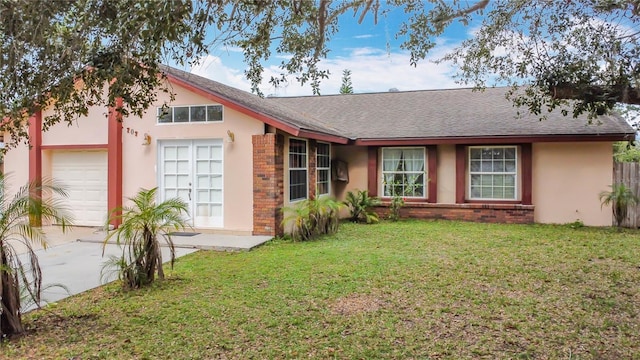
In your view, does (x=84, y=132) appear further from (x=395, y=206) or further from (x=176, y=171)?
(x=395, y=206)

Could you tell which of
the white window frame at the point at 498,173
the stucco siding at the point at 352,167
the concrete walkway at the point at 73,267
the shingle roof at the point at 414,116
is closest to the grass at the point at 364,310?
the concrete walkway at the point at 73,267

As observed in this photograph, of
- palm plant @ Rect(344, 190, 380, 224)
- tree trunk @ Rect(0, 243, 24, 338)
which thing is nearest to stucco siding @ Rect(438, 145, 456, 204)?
palm plant @ Rect(344, 190, 380, 224)

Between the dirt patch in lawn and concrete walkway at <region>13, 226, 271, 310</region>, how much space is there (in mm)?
3599

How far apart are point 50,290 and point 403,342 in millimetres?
4926

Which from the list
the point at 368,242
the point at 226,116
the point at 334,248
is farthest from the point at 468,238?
the point at 226,116

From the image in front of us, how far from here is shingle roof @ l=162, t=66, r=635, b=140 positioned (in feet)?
38.7

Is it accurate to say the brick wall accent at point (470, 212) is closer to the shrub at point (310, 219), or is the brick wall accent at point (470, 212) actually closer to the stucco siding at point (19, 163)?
the shrub at point (310, 219)

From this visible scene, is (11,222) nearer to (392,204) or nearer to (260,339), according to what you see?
(260,339)

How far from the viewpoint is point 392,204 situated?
13.4 meters

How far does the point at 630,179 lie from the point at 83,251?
1359 cm

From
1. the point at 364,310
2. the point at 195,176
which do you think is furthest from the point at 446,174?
the point at 364,310

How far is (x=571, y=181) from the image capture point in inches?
489

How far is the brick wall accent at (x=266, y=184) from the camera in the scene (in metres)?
9.96

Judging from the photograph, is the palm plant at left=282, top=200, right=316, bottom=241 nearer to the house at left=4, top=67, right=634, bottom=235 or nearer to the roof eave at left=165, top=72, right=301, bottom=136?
the house at left=4, top=67, right=634, bottom=235
